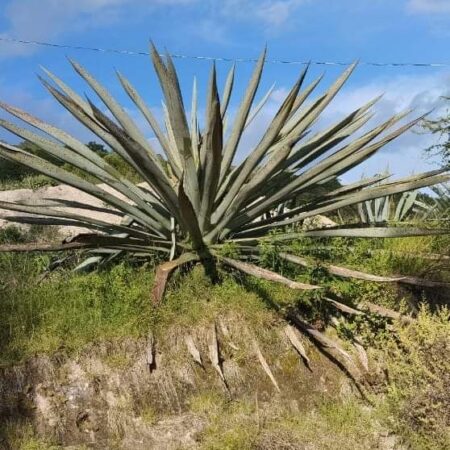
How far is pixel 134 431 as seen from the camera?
4598mm

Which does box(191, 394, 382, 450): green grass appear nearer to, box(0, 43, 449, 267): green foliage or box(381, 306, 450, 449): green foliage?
box(381, 306, 450, 449): green foliage

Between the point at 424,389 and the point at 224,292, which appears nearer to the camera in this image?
the point at 424,389

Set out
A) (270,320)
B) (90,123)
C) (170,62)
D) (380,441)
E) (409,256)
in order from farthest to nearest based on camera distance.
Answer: (409,256)
(90,123)
(270,320)
(170,62)
(380,441)

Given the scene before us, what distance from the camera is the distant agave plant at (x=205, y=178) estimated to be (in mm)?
5172

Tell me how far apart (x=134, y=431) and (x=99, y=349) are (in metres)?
0.59

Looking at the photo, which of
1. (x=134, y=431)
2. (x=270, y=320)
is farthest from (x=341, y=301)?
(x=134, y=431)

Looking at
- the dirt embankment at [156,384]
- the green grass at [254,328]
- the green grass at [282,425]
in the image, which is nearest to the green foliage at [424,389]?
the green grass at [254,328]

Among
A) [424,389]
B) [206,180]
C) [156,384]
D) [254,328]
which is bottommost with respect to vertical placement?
[424,389]

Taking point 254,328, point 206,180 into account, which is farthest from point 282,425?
point 206,180

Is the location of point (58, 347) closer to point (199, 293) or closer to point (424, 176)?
point (199, 293)

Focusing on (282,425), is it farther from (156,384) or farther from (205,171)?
(205,171)

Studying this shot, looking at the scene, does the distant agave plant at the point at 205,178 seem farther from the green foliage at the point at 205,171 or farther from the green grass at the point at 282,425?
the green grass at the point at 282,425

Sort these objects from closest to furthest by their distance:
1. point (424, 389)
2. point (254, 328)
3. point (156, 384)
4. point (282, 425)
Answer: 1. point (424, 389)
2. point (282, 425)
3. point (156, 384)
4. point (254, 328)

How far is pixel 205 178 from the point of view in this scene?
5367 millimetres
